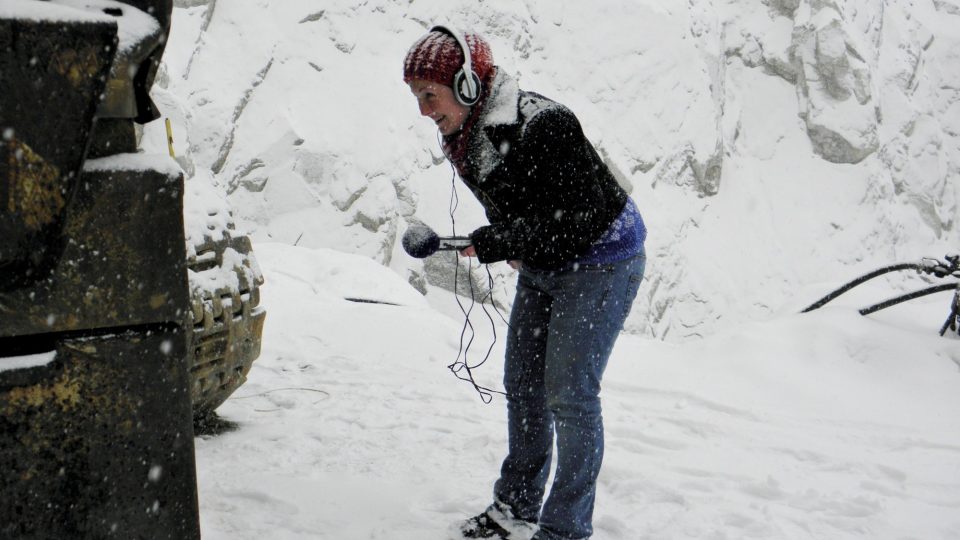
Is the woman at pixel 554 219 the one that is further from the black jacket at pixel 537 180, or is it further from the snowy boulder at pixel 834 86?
the snowy boulder at pixel 834 86

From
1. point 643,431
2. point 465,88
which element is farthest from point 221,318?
point 643,431

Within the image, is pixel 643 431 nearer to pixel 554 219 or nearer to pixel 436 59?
pixel 554 219

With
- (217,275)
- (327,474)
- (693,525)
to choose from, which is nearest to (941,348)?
(693,525)

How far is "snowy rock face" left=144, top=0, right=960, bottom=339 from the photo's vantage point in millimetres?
12414

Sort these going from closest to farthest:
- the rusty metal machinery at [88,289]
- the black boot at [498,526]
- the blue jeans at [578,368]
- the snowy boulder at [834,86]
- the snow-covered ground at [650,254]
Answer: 1. the rusty metal machinery at [88,289]
2. the blue jeans at [578,368]
3. the black boot at [498,526]
4. the snow-covered ground at [650,254]
5. the snowy boulder at [834,86]

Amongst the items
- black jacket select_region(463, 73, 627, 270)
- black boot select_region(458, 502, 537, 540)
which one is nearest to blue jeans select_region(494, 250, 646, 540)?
black jacket select_region(463, 73, 627, 270)

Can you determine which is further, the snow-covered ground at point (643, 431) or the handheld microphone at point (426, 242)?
the snow-covered ground at point (643, 431)

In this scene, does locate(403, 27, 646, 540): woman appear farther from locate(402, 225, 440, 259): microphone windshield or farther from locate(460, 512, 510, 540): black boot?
locate(460, 512, 510, 540): black boot

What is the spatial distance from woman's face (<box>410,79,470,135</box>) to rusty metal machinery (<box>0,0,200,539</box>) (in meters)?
1.09

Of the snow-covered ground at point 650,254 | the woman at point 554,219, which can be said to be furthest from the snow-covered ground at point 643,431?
the woman at point 554,219

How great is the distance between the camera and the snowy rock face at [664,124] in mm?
12414

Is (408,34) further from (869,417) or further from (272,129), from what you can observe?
(869,417)

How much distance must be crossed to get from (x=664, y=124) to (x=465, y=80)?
14.2 meters

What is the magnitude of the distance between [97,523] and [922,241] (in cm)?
2012
